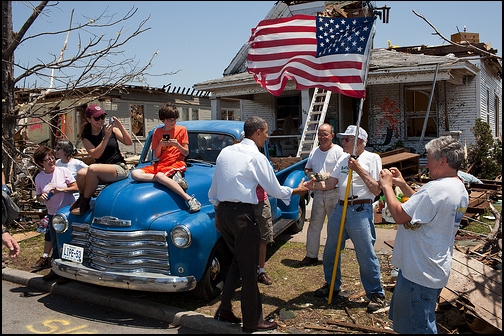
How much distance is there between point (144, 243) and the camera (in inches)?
185

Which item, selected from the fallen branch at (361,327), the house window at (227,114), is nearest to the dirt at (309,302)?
the fallen branch at (361,327)

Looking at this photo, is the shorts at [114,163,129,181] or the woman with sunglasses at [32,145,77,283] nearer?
the shorts at [114,163,129,181]

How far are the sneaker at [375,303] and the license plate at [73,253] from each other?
10.3 ft

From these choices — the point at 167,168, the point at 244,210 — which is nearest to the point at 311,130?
the point at 167,168

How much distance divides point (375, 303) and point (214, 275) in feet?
5.83

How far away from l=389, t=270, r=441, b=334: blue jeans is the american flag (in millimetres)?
2473

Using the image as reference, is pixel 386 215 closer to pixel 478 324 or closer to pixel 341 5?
pixel 478 324

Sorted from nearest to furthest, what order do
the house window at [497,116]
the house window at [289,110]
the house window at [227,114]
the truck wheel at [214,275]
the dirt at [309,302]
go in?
1. the dirt at [309,302]
2. the truck wheel at [214,275]
3. the house window at [289,110]
4. the house window at [497,116]
5. the house window at [227,114]

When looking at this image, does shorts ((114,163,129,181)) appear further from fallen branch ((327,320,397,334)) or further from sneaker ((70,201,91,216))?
fallen branch ((327,320,397,334))

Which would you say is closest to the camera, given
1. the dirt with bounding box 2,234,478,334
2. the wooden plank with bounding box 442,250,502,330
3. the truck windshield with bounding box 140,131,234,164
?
the wooden plank with bounding box 442,250,502,330

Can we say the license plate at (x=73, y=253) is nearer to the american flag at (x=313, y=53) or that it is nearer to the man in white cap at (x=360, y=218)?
the man in white cap at (x=360, y=218)

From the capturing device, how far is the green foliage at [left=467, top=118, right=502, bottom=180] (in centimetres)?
1231

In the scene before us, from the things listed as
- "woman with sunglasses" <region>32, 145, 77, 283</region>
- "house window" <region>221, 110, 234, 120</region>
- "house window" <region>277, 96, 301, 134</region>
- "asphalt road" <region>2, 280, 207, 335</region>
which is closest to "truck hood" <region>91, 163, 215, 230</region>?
"asphalt road" <region>2, 280, 207, 335</region>

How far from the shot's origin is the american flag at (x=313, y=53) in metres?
5.25
